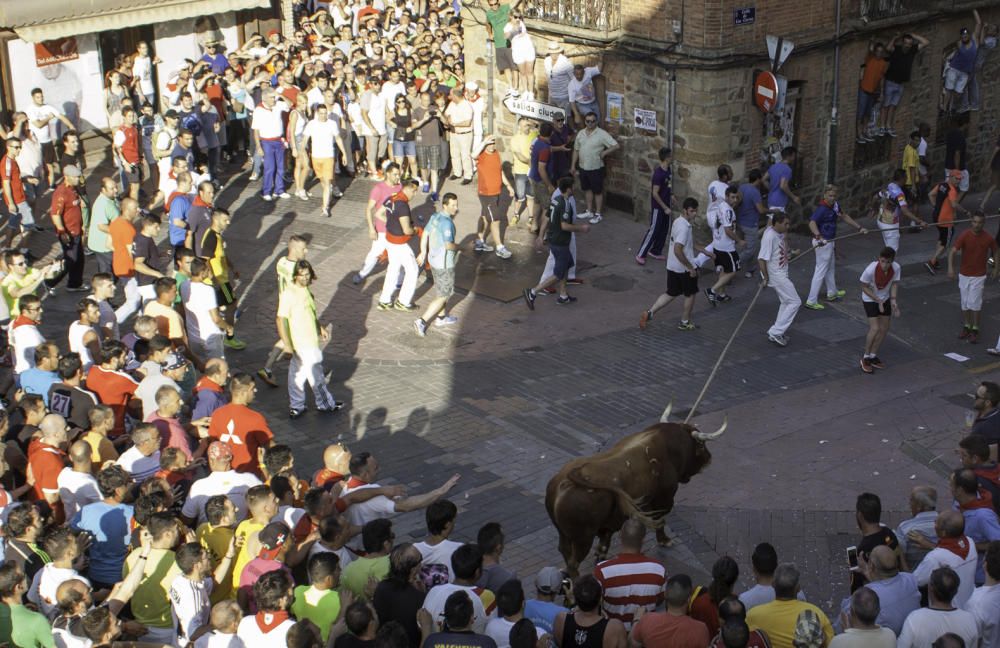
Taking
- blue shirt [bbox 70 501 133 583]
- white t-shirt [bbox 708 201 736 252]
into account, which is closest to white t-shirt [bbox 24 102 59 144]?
white t-shirt [bbox 708 201 736 252]

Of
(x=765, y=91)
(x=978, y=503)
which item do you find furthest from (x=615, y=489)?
(x=765, y=91)

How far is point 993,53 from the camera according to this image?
22500 millimetres

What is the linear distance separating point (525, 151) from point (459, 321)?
3945 millimetres

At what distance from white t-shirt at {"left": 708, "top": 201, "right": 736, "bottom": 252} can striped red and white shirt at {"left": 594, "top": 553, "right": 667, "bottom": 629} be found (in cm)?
930

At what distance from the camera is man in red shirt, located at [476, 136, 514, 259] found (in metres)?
18.3

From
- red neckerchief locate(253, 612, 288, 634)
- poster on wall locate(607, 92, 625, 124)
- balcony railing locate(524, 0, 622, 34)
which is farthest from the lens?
poster on wall locate(607, 92, 625, 124)

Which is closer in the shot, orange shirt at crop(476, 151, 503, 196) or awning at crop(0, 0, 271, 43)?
orange shirt at crop(476, 151, 503, 196)

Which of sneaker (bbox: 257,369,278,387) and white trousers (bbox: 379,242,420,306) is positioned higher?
white trousers (bbox: 379,242,420,306)

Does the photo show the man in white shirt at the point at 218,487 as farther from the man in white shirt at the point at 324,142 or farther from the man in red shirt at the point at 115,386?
the man in white shirt at the point at 324,142

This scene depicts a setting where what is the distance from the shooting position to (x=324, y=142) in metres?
19.5

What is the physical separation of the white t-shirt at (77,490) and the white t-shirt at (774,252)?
9.06m

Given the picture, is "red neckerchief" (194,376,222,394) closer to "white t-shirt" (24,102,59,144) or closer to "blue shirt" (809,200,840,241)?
"blue shirt" (809,200,840,241)

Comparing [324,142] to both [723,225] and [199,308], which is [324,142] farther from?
[199,308]

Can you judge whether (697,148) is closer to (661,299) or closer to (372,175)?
(661,299)
